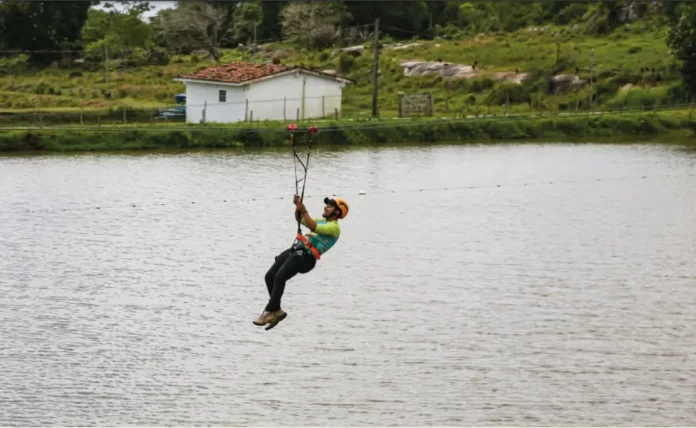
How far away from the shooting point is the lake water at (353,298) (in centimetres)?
2519

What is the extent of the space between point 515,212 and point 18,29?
5530 centimetres

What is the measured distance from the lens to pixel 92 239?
39.6m

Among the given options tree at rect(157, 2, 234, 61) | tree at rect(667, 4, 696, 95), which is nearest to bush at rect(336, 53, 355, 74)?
tree at rect(157, 2, 234, 61)

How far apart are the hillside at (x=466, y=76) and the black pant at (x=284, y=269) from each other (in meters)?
46.9

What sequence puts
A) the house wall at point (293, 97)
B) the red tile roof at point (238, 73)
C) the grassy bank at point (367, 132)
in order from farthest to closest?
the house wall at point (293, 97) → the red tile roof at point (238, 73) → the grassy bank at point (367, 132)

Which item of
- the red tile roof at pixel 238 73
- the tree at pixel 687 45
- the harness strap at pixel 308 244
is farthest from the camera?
the tree at pixel 687 45

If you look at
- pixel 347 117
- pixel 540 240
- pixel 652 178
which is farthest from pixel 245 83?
pixel 540 240

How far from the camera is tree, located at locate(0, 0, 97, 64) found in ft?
287

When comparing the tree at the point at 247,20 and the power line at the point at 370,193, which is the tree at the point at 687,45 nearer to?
the power line at the point at 370,193

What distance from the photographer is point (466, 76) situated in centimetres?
8162

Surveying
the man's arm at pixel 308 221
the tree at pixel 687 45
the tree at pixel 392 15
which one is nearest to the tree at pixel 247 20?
the tree at pixel 392 15

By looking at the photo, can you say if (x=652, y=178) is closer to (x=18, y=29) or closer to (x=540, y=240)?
(x=540, y=240)

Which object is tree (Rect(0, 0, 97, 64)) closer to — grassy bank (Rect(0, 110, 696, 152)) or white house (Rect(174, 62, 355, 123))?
white house (Rect(174, 62, 355, 123))

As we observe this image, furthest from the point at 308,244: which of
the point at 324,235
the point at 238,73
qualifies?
the point at 238,73
